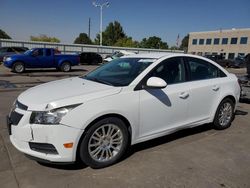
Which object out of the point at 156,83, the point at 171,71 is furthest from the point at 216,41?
the point at 156,83

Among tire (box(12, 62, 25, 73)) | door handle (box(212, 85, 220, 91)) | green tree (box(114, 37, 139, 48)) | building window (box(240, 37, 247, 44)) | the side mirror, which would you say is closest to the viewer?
the side mirror

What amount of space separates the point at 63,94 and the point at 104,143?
87cm

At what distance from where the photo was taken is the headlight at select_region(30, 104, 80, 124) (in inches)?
120

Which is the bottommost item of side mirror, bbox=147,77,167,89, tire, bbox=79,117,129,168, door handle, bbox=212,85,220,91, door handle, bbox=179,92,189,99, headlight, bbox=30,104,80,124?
tire, bbox=79,117,129,168

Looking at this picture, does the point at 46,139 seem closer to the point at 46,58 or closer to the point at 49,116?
the point at 49,116

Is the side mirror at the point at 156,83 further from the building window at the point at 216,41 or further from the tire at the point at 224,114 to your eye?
the building window at the point at 216,41

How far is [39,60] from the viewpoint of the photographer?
55.6ft

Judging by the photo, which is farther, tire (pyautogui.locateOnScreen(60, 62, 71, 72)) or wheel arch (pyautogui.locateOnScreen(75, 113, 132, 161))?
tire (pyautogui.locateOnScreen(60, 62, 71, 72))

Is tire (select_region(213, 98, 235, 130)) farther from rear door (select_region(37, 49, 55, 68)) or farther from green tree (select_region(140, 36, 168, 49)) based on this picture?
green tree (select_region(140, 36, 168, 49))

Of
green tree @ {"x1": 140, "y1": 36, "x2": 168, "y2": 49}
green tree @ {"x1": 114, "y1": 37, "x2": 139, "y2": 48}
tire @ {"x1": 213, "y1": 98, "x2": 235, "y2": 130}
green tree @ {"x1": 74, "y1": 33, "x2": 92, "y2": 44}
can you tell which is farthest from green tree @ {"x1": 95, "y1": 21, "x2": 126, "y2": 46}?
tire @ {"x1": 213, "y1": 98, "x2": 235, "y2": 130}

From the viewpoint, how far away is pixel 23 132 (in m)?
3.13

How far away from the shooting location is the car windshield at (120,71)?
12.8ft

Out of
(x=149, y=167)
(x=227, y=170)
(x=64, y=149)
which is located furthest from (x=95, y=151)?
(x=227, y=170)

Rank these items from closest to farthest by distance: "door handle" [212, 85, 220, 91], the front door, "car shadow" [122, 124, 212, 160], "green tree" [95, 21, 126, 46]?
the front door → "car shadow" [122, 124, 212, 160] → "door handle" [212, 85, 220, 91] → "green tree" [95, 21, 126, 46]
